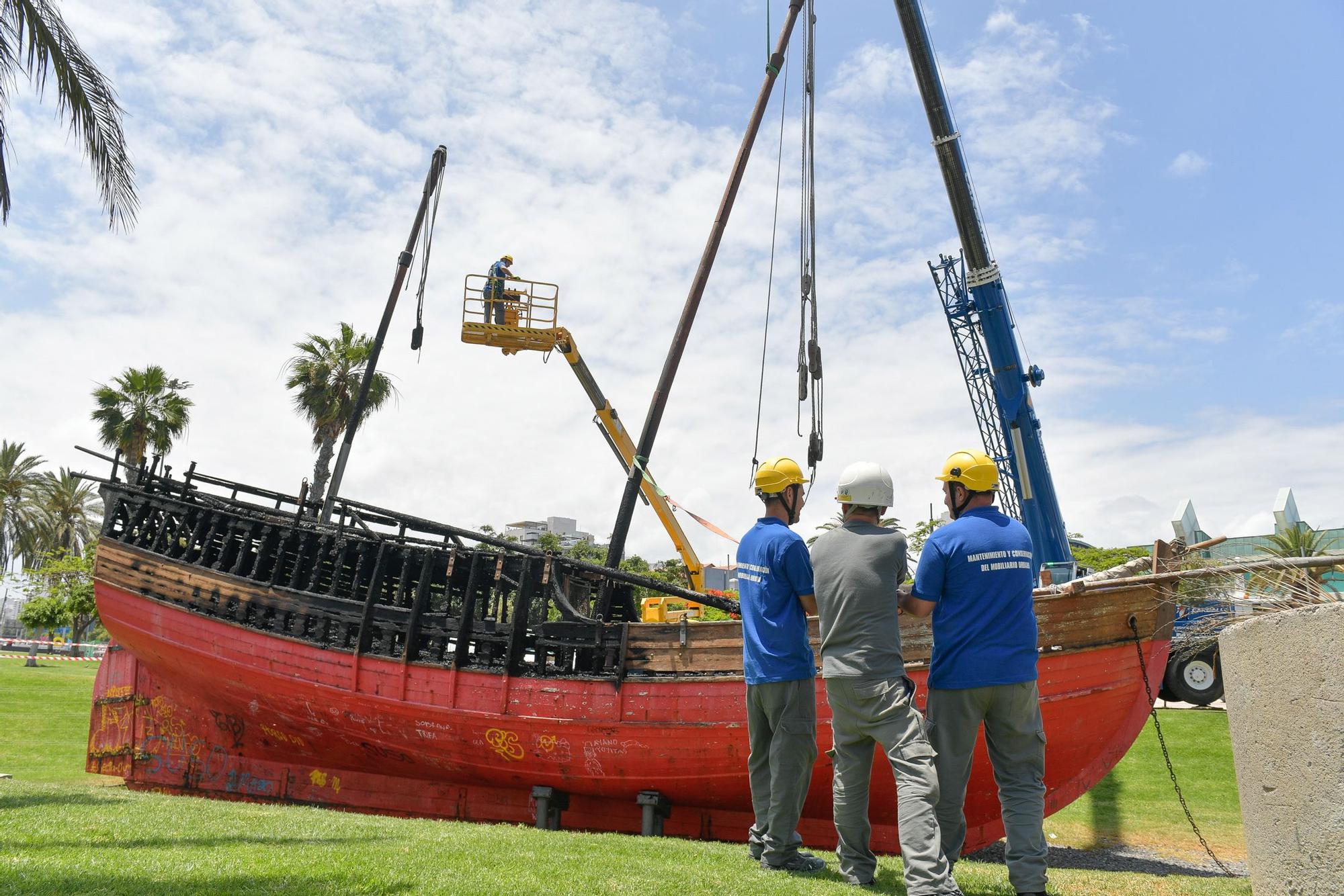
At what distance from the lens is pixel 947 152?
13523mm

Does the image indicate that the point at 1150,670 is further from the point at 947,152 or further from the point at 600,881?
the point at 947,152

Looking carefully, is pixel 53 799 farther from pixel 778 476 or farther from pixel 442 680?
pixel 778 476

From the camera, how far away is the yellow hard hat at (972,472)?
4297mm

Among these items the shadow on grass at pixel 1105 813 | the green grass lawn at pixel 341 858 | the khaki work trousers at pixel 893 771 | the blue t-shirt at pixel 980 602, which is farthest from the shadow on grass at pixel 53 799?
the shadow on grass at pixel 1105 813

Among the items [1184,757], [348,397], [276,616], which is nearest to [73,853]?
[276,616]

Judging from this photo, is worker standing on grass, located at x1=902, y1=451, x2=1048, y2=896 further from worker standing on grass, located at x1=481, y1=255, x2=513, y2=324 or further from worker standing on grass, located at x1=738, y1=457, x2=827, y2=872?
worker standing on grass, located at x1=481, y1=255, x2=513, y2=324

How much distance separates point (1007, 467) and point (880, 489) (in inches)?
448

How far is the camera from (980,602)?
405 cm

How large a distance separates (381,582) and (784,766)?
7.41 m

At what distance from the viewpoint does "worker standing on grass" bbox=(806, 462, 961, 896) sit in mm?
3846

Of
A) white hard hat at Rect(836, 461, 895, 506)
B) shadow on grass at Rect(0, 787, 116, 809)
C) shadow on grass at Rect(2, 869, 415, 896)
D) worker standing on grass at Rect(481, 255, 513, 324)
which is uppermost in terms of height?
worker standing on grass at Rect(481, 255, 513, 324)

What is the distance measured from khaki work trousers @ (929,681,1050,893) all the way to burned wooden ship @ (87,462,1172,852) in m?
3.69

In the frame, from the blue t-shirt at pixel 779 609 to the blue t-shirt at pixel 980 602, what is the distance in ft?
2.10

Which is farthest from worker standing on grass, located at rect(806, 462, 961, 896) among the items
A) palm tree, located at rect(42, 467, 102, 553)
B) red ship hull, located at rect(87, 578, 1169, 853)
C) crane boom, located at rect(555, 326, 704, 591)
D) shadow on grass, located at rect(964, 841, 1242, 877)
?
palm tree, located at rect(42, 467, 102, 553)
